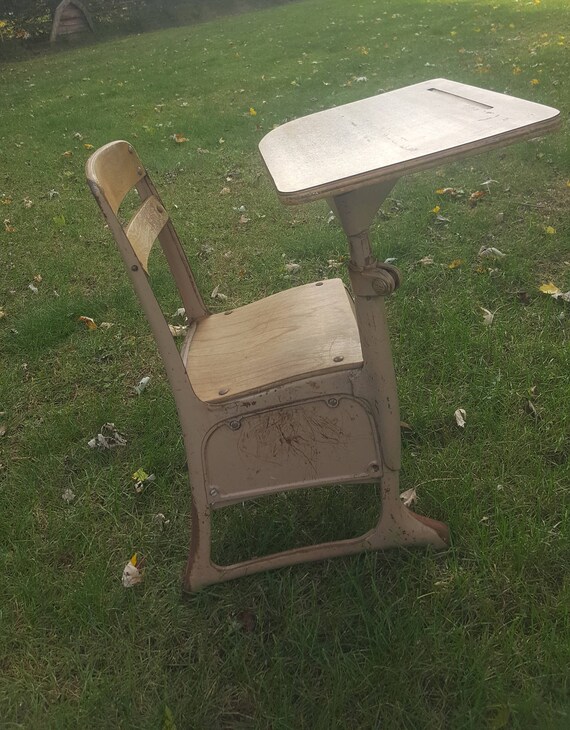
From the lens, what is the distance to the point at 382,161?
1.29m

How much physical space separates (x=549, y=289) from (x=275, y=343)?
1593 millimetres

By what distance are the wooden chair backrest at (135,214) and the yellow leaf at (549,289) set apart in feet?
5.12

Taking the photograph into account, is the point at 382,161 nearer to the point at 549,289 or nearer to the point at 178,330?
the point at 549,289

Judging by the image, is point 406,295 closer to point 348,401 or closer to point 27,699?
point 348,401

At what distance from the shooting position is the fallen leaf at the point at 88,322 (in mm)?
3326

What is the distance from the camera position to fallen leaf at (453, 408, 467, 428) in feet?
7.54

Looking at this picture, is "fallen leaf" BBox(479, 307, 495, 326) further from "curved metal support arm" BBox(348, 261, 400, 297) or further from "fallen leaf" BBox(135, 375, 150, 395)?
"fallen leaf" BBox(135, 375, 150, 395)

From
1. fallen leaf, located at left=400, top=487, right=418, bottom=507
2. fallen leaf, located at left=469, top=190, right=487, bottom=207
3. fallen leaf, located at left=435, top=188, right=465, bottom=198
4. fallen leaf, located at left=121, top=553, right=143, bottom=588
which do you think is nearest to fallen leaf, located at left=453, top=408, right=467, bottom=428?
fallen leaf, located at left=400, top=487, right=418, bottom=507

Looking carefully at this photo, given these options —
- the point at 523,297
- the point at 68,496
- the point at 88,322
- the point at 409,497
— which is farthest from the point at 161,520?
the point at 523,297

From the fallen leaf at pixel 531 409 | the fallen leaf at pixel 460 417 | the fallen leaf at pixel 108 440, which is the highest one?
the fallen leaf at pixel 108 440

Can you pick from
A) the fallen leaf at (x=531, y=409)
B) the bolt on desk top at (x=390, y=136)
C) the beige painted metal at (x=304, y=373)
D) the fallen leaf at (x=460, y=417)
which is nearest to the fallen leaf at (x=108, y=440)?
the beige painted metal at (x=304, y=373)

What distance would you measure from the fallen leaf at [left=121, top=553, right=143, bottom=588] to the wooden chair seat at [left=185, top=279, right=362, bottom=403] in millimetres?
650

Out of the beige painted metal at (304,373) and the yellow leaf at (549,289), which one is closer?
the beige painted metal at (304,373)

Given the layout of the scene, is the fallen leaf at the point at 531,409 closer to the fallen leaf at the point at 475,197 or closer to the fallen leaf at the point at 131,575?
the fallen leaf at the point at 131,575
